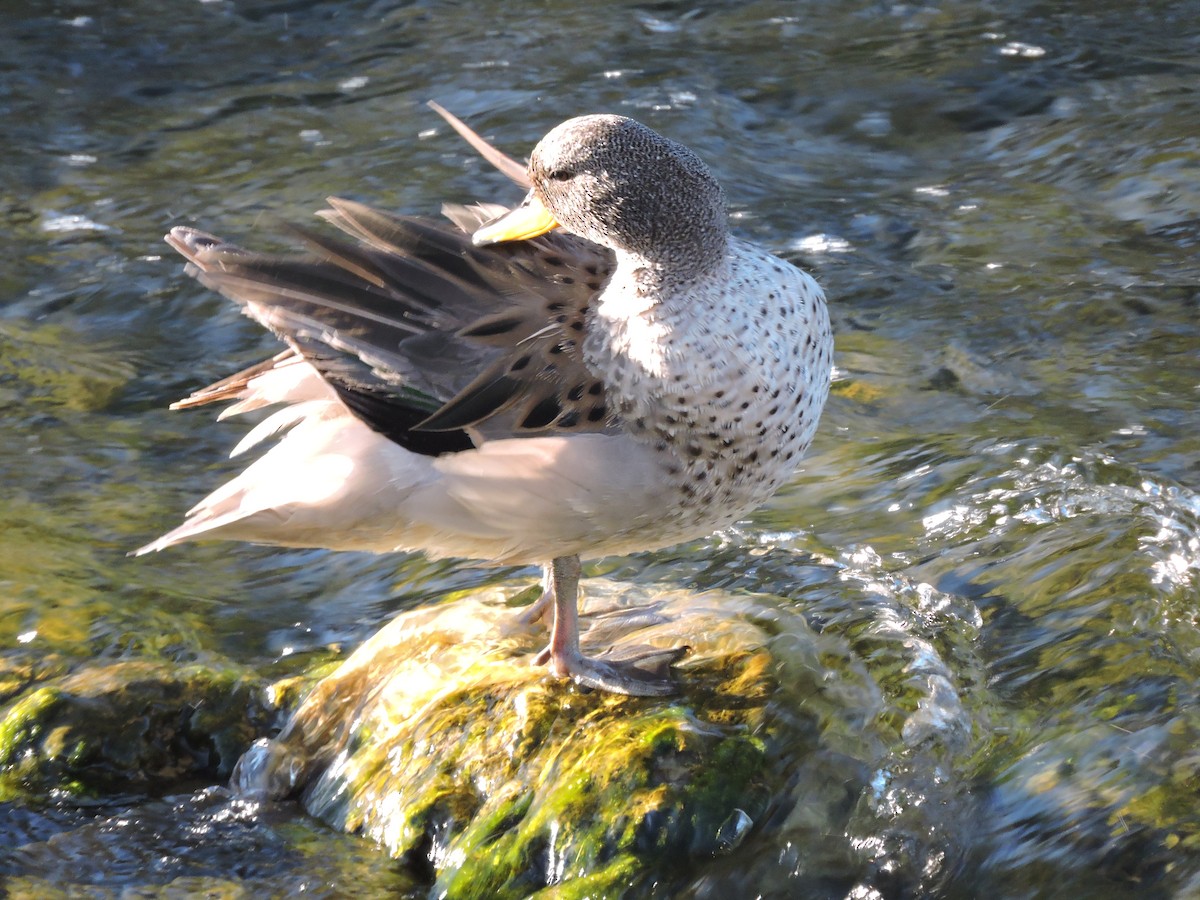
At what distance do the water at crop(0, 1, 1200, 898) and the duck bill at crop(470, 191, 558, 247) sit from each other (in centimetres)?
144

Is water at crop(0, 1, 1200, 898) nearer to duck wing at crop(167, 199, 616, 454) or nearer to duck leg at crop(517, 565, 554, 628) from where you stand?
duck leg at crop(517, 565, 554, 628)

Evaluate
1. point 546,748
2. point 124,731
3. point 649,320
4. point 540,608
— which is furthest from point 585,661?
point 124,731

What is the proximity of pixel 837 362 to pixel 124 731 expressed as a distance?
348cm

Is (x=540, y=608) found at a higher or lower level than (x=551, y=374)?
lower

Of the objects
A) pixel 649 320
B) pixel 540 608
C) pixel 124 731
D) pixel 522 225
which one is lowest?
pixel 124 731

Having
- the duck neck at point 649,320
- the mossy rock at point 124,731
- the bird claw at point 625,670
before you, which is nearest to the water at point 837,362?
the mossy rock at point 124,731

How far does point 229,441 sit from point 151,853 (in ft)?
9.14

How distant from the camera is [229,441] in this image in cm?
642

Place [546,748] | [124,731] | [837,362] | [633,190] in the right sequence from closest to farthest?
1. [633,190]
2. [546,748]
3. [124,731]
4. [837,362]

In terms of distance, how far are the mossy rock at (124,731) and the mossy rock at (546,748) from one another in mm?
203

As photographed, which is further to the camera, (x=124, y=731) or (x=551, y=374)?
(x=124, y=731)

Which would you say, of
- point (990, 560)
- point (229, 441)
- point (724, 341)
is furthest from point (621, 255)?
point (229, 441)

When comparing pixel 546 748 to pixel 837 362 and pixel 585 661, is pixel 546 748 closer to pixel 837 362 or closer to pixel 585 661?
pixel 585 661

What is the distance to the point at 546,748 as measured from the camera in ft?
12.7
